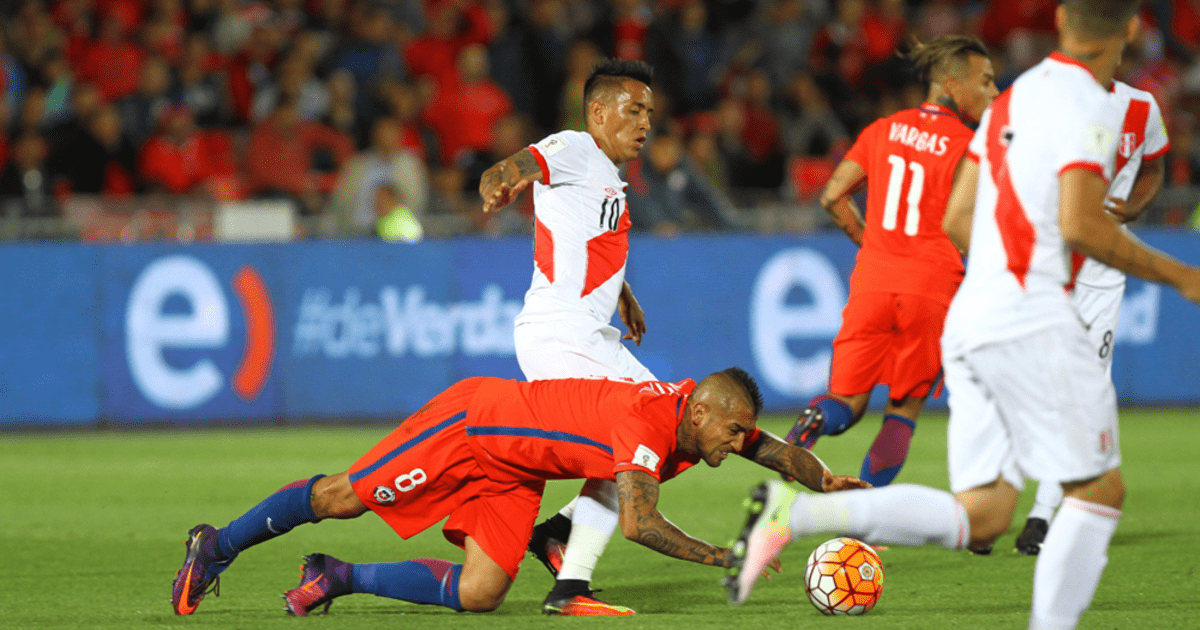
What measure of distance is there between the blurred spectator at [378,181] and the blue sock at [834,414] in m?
6.85

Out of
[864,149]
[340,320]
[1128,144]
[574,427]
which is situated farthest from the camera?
[340,320]

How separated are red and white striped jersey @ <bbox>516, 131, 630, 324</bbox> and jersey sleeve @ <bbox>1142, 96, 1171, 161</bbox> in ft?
7.05

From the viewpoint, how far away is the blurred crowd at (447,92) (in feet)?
43.2

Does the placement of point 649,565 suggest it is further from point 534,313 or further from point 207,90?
point 207,90

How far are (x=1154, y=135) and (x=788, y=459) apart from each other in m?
2.17

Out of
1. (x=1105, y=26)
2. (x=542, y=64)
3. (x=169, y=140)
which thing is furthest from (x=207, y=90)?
(x=1105, y=26)

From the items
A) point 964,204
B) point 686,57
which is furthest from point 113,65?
point 964,204

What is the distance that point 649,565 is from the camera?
624cm

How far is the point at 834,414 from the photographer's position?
6.43 m

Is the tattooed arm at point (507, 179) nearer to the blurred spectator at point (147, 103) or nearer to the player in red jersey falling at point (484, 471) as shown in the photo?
the player in red jersey falling at point (484, 471)

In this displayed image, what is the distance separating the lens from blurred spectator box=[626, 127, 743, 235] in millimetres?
12531

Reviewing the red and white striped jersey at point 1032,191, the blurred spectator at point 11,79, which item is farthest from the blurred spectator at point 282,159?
the red and white striped jersey at point 1032,191

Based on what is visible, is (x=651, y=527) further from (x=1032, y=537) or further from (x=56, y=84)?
(x=56, y=84)

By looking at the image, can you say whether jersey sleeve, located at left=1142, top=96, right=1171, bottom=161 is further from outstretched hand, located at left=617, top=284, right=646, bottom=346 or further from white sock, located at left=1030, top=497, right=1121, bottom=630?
white sock, located at left=1030, top=497, right=1121, bottom=630
